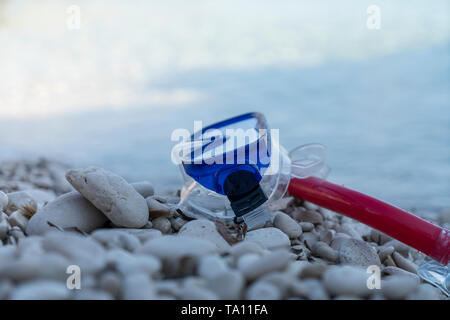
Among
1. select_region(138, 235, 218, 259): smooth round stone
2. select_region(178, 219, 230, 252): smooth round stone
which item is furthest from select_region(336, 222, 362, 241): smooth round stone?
select_region(138, 235, 218, 259): smooth round stone

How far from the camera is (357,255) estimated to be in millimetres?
1548

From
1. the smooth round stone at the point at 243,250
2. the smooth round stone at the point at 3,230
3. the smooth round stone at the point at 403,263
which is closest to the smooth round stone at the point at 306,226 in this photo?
the smooth round stone at the point at 403,263

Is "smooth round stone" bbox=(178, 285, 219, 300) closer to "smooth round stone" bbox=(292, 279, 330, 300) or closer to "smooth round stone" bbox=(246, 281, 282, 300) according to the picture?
"smooth round stone" bbox=(246, 281, 282, 300)

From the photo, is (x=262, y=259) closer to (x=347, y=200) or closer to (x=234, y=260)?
(x=234, y=260)

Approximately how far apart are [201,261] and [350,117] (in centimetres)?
434

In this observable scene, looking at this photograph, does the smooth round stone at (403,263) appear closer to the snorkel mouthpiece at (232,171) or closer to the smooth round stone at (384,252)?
the smooth round stone at (384,252)

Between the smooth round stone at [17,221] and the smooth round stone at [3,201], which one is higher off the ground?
the smooth round stone at [3,201]

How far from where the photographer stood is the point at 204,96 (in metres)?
5.91

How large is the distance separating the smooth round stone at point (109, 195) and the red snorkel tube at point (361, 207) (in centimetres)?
75

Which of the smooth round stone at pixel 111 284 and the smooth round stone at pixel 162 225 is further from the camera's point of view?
the smooth round stone at pixel 162 225

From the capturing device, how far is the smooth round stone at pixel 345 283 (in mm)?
1011

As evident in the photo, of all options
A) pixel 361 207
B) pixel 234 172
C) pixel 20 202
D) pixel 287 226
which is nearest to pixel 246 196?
pixel 234 172

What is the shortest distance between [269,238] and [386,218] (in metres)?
0.44

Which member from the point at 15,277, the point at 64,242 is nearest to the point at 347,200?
the point at 64,242
